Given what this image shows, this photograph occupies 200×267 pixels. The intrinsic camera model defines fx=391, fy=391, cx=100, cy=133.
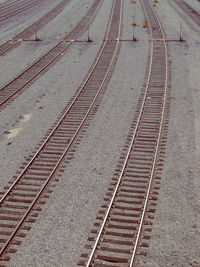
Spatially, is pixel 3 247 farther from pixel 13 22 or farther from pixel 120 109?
pixel 13 22

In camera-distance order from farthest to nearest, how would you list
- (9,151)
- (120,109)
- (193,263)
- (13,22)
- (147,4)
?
(147,4)
(13,22)
(120,109)
(9,151)
(193,263)

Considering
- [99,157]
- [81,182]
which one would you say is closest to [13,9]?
[99,157]

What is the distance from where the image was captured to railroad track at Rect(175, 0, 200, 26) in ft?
129

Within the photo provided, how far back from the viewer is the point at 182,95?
19.5 m

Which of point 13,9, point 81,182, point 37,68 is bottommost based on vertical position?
point 81,182

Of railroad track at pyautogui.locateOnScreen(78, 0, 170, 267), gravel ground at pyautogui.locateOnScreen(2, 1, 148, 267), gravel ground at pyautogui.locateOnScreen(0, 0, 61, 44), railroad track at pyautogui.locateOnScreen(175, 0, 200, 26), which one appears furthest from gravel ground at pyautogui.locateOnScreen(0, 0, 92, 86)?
railroad track at pyautogui.locateOnScreen(175, 0, 200, 26)

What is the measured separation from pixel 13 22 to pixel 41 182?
101ft

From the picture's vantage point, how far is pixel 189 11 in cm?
4428

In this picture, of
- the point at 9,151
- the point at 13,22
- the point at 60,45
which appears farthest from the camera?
the point at 13,22

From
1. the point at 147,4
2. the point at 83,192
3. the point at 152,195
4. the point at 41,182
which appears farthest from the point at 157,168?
the point at 147,4

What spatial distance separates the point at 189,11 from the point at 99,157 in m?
35.2

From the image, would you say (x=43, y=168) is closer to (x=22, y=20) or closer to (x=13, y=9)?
(x=22, y=20)

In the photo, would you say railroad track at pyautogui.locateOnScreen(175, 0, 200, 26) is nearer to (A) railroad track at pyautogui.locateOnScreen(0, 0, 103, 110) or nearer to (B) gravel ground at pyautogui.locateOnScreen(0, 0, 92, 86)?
(A) railroad track at pyautogui.locateOnScreen(0, 0, 103, 110)

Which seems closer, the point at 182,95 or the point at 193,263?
the point at 193,263
